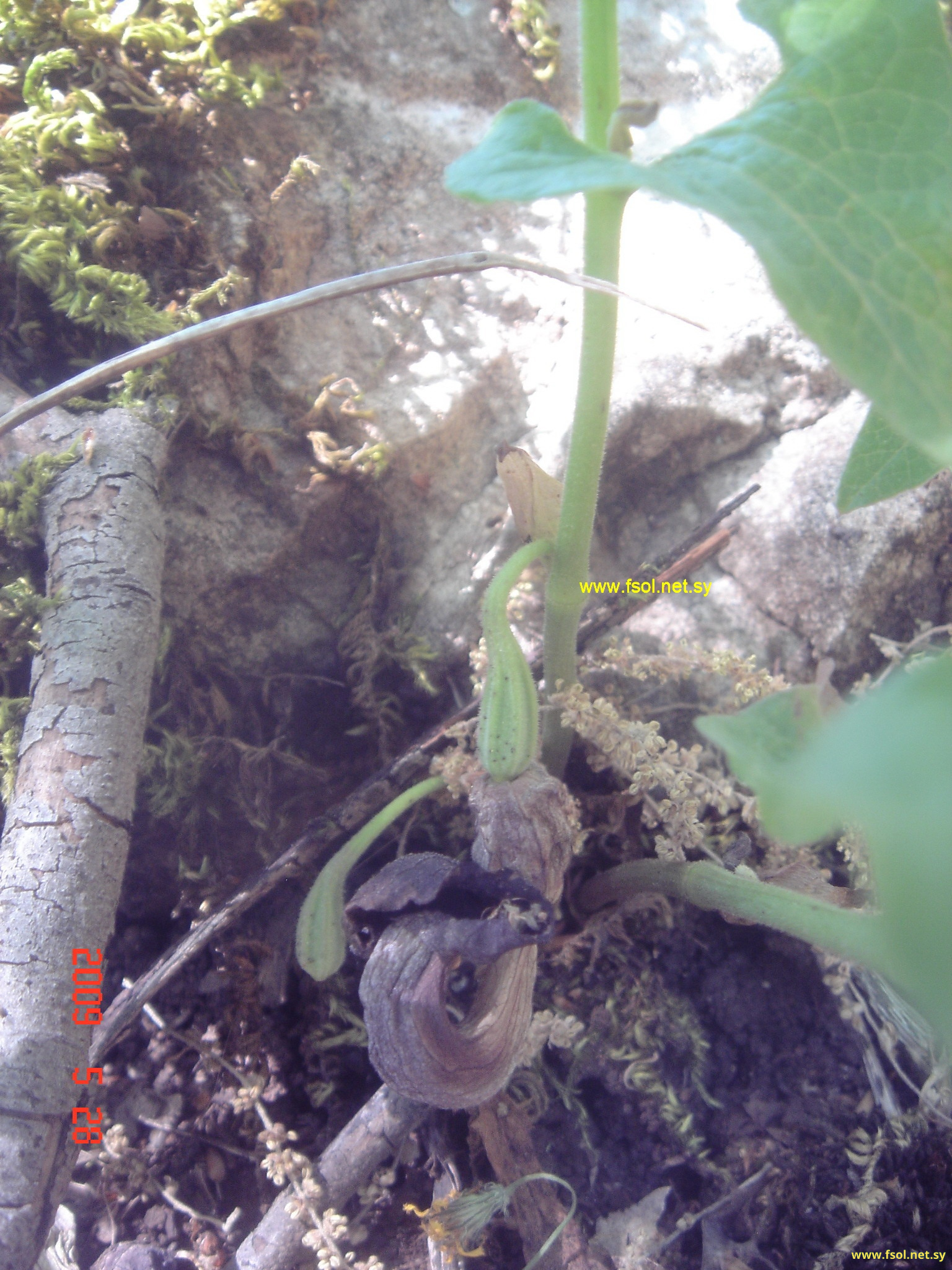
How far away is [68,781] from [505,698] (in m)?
0.73

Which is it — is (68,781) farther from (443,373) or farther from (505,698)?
(443,373)

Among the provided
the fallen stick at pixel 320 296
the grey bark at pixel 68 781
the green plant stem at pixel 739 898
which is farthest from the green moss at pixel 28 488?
the green plant stem at pixel 739 898

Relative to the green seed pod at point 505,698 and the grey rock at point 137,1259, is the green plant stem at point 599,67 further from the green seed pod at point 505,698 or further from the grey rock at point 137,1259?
the grey rock at point 137,1259

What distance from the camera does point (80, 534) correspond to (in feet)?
4.38

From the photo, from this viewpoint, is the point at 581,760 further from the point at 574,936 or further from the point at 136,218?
the point at 136,218

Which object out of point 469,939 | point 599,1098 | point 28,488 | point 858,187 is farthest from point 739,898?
point 28,488

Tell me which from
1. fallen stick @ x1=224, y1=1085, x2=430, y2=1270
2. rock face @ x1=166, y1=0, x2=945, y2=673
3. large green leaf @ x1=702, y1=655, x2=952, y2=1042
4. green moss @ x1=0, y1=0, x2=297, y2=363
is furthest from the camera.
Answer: rock face @ x1=166, y1=0, x2=945, y2=673

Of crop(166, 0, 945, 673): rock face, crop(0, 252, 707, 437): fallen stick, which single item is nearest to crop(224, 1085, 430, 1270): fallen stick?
crop(166, 0, 945, 673): rock face

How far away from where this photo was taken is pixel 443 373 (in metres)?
1.82

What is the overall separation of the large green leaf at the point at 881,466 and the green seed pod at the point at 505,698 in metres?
0.53

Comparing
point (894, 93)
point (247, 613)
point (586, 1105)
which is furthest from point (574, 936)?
point (894, 93)

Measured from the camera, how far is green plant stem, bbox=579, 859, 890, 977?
0.97 metres

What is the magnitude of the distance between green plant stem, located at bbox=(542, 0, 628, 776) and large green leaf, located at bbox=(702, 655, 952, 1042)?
71 cm
